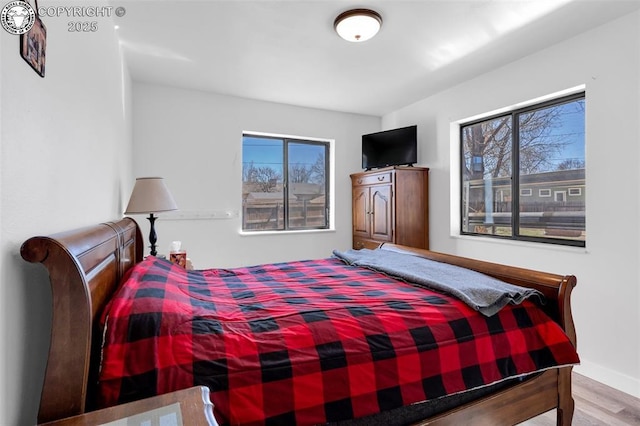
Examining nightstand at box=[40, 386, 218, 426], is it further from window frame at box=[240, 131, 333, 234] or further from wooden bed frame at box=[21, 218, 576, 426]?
window frame at box=[240, 131, 333, 234]

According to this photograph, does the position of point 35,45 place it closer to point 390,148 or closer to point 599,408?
point 599,408

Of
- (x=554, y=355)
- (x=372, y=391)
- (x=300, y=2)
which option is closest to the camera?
(x=372, y=391)

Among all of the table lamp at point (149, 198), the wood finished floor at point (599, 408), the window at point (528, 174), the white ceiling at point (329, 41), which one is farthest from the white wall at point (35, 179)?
the window at point (528, 174)

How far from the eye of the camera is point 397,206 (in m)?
3.76

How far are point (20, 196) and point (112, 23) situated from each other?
204cm

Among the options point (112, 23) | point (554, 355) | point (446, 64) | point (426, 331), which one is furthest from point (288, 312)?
point (446, 64)

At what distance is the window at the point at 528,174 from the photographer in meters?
2.73

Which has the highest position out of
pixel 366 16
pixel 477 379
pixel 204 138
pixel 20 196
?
pixel 366 16

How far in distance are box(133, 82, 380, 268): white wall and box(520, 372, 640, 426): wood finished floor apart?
2.88 meters

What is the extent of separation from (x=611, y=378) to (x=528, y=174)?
1702mm

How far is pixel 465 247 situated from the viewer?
354cm

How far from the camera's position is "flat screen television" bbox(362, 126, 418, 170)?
3.99 m

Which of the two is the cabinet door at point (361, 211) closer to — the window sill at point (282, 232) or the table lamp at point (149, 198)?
the window sill at point (282, 232)

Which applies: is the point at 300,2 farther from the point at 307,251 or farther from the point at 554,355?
the point at 307,251
